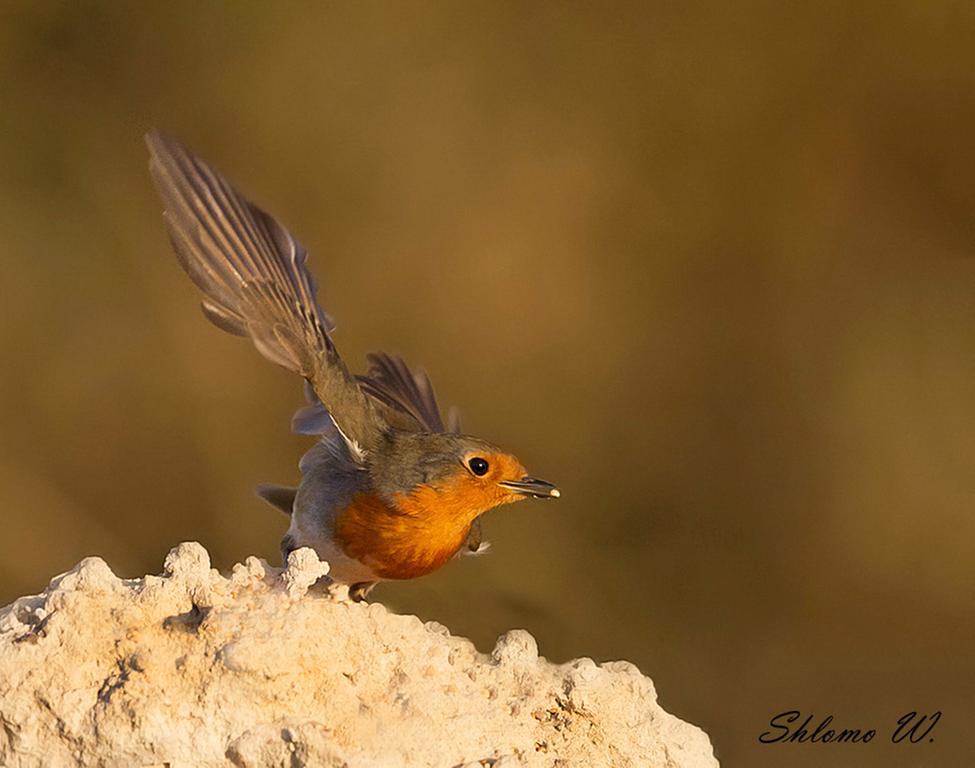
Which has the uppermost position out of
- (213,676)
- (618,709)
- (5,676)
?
(618,709)

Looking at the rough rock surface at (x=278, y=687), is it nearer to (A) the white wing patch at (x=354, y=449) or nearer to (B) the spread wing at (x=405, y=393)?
(A) the white wing patch at (x=354, y=449)

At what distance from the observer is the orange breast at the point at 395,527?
199cm

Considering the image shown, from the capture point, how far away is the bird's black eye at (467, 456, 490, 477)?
2008 millimetres

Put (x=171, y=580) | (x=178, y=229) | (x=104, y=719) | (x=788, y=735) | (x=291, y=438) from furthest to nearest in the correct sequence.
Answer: (x=291, y=438) → (x=788, y=735) → (x=178, y=229) → (x=171, y=580) → (x=104, y=719)

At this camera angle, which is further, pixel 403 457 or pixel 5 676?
pixel 403 457

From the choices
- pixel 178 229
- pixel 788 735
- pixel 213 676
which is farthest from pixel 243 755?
pixel 788 735

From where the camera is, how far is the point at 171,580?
141 centimetres

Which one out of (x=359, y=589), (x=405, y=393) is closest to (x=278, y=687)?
(x=359, y=589)

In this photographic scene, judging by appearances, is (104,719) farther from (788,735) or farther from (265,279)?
(788,735)

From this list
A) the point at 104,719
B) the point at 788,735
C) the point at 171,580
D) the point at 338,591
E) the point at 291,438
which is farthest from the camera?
the point at 291,438

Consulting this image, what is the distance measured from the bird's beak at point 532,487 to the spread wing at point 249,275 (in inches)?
8.3

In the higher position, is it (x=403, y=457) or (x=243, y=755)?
(x=403, y=457)

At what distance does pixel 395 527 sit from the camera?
6.54 ft

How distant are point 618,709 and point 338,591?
1.03 ft
